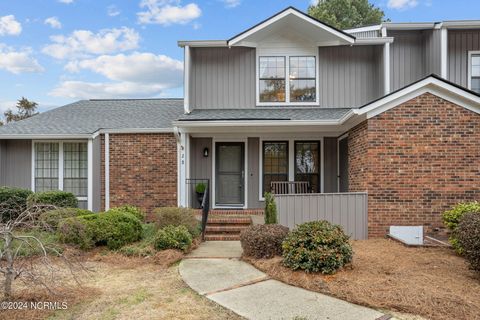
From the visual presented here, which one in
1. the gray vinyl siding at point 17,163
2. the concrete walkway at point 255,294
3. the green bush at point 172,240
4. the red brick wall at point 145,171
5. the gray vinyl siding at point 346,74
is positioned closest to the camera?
the concrete walkway at point 255,294

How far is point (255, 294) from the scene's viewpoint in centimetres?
468

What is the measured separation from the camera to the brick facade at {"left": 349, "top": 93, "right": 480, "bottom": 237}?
309 inches

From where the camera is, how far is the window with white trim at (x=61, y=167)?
11.7 m

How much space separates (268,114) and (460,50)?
662 cm

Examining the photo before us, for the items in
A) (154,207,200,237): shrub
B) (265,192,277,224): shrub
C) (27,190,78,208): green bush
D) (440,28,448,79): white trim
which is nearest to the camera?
(265,192,277,224): shrub

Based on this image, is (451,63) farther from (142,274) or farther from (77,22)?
(77,22)

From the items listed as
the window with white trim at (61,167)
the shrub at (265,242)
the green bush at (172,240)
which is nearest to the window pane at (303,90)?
the shrub at (265,242)

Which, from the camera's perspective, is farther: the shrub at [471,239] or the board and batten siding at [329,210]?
the board and batten siding at [329,210]

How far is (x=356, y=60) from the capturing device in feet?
37.8

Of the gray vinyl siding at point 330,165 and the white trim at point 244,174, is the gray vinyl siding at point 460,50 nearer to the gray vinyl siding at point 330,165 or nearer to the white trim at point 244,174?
the gray vinyl siding at point 330,165

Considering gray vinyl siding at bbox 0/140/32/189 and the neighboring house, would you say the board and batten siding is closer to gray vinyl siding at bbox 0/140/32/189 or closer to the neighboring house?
the neighboring house

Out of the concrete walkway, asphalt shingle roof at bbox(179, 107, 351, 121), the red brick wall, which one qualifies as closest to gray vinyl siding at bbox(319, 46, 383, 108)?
asphalt shingle roof at bbox(179, 107, 351, 121)

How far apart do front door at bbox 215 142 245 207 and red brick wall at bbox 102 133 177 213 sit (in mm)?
1383

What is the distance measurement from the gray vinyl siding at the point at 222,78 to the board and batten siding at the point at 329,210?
463 centimetres
